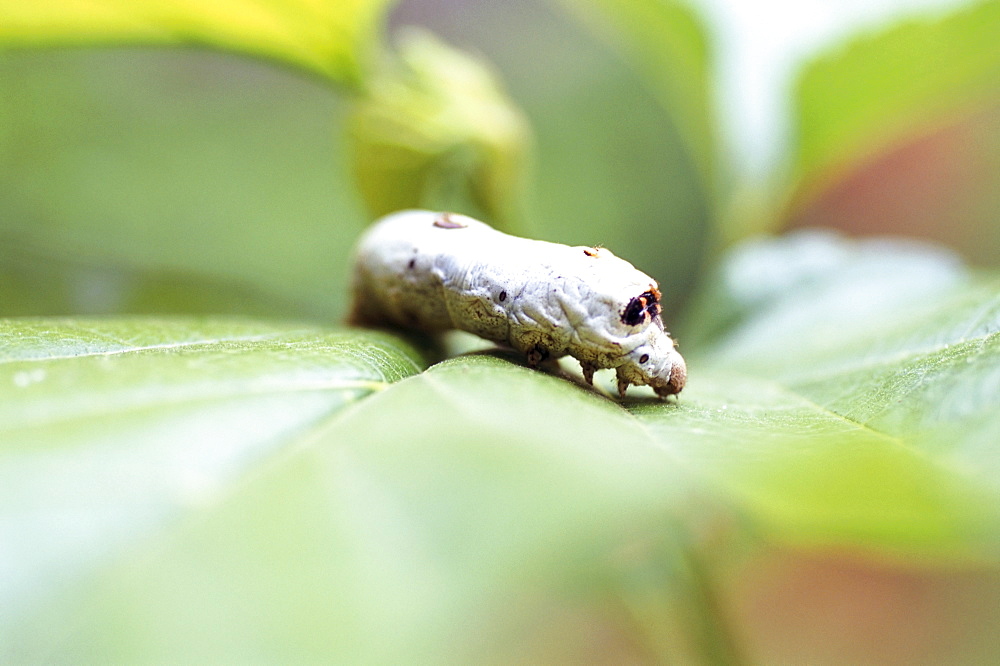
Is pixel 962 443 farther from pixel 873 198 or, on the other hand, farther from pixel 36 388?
pixel 873 198

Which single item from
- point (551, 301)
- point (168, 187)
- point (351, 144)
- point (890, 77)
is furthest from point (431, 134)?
point (890, 77)

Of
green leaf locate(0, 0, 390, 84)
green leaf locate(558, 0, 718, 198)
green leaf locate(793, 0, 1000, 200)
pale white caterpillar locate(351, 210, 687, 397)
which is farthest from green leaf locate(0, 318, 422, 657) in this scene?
green leaf locate(793, 0, 1000, 200)

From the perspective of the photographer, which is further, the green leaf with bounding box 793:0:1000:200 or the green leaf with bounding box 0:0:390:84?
the green leaf with bounding box 793:0:1000:200

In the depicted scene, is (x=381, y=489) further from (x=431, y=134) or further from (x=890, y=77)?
(x=890, y=77)

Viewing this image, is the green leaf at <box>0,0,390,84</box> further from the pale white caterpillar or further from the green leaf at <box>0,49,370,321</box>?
the pale white caterpillar

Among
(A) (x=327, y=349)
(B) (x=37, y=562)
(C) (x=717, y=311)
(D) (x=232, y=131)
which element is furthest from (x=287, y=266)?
(B) (x=37, y=562)

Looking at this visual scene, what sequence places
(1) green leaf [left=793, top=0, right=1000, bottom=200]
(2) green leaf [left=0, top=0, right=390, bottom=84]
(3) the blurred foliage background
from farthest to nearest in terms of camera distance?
(1) green leaf [left=793, top=0, right=1000, bottom=200], (3) the blurred foliage background, (2) green leaf [left=0, top=0, right=390, bottom=84]

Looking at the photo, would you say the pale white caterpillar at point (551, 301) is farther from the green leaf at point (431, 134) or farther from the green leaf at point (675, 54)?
the green leaf at point (675, 54)

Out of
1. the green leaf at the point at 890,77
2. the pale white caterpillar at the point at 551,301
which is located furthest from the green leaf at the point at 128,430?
the green leaf at the point at 890,77
